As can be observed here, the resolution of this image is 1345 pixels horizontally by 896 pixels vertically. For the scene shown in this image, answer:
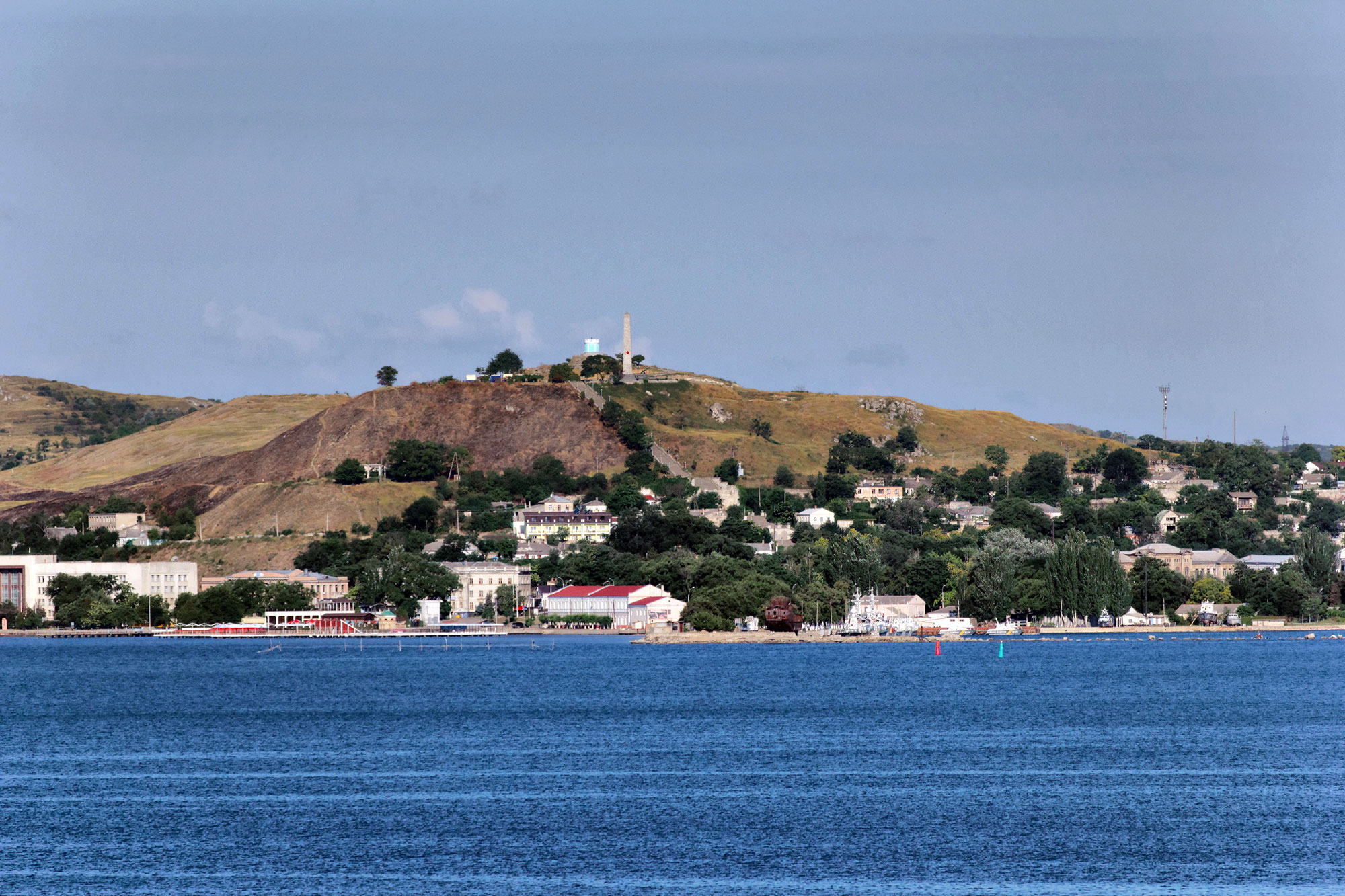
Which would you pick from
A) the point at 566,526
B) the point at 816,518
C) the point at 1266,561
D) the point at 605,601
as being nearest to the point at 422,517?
the point at 566,526

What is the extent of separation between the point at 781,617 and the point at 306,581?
199 feet

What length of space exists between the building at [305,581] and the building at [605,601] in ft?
78.2

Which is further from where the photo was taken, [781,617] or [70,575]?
[70,575]

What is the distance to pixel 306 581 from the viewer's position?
171500mm

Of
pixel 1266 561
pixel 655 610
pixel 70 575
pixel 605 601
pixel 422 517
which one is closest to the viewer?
pixel 655 610

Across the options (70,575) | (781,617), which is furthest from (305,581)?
(781,617)

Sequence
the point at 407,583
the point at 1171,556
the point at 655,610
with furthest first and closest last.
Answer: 1. the point at 1171,556
2. the point at 407,583
3. the point at 655,610

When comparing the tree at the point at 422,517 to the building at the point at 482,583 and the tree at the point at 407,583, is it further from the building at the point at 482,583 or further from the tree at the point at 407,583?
the tree at the point at 407,583

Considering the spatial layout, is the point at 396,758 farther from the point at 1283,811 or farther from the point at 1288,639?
the point at 1288,639

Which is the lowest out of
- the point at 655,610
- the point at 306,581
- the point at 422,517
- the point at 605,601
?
the point at 655,610

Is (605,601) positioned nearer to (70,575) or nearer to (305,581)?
(305,581)

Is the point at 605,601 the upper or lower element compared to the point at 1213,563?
lower

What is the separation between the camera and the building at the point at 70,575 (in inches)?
6580

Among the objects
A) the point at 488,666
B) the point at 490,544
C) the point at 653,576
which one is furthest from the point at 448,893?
the point at 490,544
